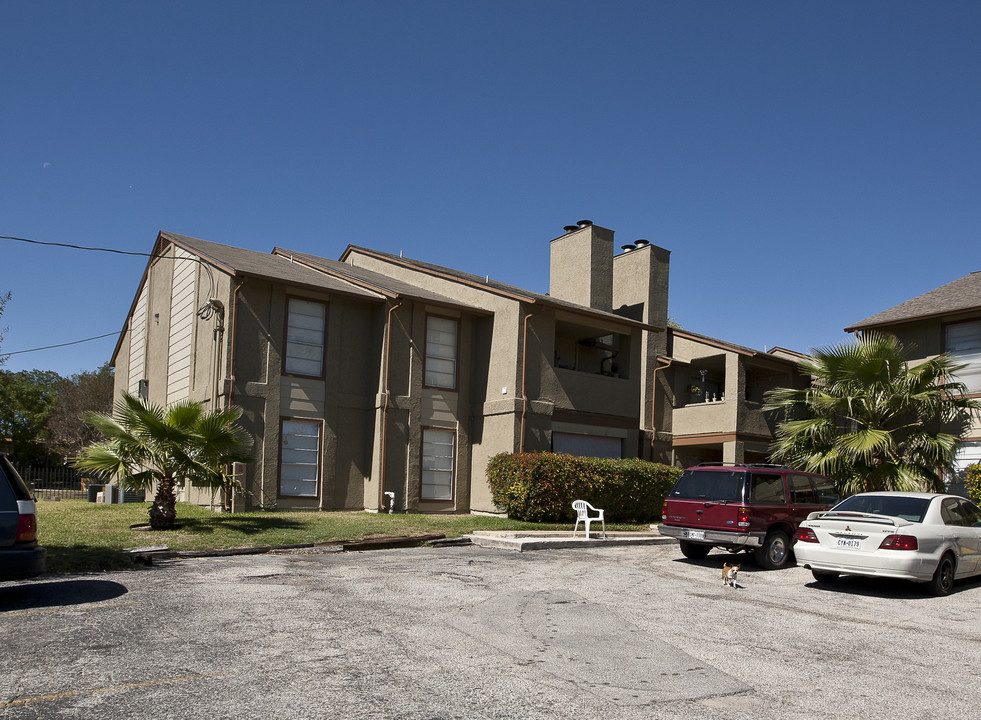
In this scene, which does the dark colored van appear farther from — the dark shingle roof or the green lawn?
the dark shingle roof

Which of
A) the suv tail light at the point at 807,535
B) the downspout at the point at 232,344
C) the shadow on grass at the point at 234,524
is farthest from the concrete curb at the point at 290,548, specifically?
the suv tail light at the point at 807,535

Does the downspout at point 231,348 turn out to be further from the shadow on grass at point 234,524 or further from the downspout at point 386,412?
the downspout at point 386,412

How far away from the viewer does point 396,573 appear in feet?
39.0

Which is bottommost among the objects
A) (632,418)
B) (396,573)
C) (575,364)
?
(396,573)

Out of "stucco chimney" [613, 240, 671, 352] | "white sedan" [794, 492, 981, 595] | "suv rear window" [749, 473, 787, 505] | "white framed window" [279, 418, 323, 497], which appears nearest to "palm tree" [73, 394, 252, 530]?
"white framed window" [279, 418, 323, 497]

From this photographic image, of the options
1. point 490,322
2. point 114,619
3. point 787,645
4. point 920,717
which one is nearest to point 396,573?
point 114,619

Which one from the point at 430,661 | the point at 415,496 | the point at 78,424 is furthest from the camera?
the point at 78,424

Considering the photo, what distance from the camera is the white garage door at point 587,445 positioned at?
23769mm

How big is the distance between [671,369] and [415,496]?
10.7 m

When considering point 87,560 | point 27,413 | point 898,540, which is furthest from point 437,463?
point 27,413

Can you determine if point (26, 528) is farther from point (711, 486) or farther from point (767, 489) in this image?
point (767, 489)

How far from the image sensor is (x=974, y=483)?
1858 cm

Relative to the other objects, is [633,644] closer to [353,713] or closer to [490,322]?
[353,713]

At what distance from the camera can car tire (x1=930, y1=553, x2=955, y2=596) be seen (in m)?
11.4
